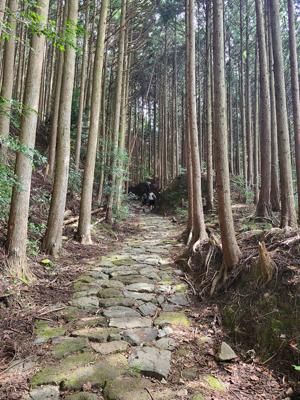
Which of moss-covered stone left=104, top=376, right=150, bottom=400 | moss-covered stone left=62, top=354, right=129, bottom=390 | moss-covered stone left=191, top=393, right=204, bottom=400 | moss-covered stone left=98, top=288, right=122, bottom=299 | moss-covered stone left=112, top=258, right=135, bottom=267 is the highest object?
moss-covered stone left=112, top=258, right=135, bottom=267

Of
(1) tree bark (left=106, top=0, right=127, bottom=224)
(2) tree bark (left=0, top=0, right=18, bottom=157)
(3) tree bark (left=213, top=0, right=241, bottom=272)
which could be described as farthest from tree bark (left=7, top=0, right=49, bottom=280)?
(1) tree bark (left=106, top=0, right=127, bottom=224)

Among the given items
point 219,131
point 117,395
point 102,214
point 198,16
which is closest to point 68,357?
point 117,395

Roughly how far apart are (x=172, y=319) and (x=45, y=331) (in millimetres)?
1661

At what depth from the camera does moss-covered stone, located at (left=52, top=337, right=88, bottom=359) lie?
3238mm

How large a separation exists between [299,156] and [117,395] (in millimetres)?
7222

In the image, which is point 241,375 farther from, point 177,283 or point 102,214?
point 102,214

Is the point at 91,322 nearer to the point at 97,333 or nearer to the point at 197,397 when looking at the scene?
the point at 97,333

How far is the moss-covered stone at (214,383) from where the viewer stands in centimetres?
289

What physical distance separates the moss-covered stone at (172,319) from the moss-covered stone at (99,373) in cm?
104

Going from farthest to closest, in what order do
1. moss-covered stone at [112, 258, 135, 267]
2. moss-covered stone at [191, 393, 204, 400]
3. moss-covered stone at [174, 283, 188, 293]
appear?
moss-covered stone at [112, 258, 135, 267] → moss-covered stone at [174, 283, 188, 293] → moss-covered stone at [191, 393, 204, 400]

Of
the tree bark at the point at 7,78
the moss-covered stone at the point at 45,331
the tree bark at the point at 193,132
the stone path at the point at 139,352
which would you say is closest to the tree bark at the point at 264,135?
the tree bark at the point at 193,132

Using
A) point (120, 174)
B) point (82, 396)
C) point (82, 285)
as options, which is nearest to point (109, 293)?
point (82, 285)

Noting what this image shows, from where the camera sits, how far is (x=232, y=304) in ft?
14.0

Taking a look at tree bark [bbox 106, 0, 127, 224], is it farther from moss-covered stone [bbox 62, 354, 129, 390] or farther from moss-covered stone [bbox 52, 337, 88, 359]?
moss-covered stone [bbox 62, 354, 129, 390]
